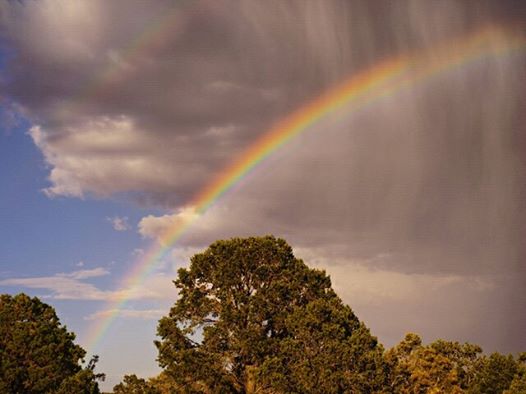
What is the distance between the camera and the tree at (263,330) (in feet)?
171

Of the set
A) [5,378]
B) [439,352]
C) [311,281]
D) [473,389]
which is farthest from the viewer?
[439,352]

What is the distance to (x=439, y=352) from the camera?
76.2 metres

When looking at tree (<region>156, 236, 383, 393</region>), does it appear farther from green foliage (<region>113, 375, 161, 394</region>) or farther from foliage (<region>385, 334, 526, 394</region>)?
foliage (<region>385, 334, 526, 394</region>)

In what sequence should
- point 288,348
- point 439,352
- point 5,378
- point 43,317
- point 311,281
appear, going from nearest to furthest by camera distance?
point 5,378 → point 43,317 → point 288,348 → point 311,281 → point 439,352

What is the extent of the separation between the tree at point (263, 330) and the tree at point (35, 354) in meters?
9.58

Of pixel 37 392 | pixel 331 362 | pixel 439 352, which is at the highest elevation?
pixel 439 352

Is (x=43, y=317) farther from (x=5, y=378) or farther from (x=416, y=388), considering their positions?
(x=416, y=388)

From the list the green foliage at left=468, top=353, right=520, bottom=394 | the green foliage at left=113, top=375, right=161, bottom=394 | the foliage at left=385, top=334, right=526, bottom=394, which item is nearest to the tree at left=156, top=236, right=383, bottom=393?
the green foliage at left=113, top=375, right=161, bottom=394

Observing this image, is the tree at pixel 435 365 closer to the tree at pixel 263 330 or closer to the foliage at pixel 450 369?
the foliage at pixel 450 369

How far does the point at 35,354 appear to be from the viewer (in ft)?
155

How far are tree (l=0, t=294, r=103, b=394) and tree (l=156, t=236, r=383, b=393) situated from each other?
9577 millimetres

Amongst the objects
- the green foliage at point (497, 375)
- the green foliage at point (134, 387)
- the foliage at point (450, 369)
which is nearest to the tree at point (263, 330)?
the green foliage at point (134, 387)

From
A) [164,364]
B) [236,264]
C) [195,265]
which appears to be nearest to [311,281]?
[236,264]

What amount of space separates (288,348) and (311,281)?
6.83 meters
